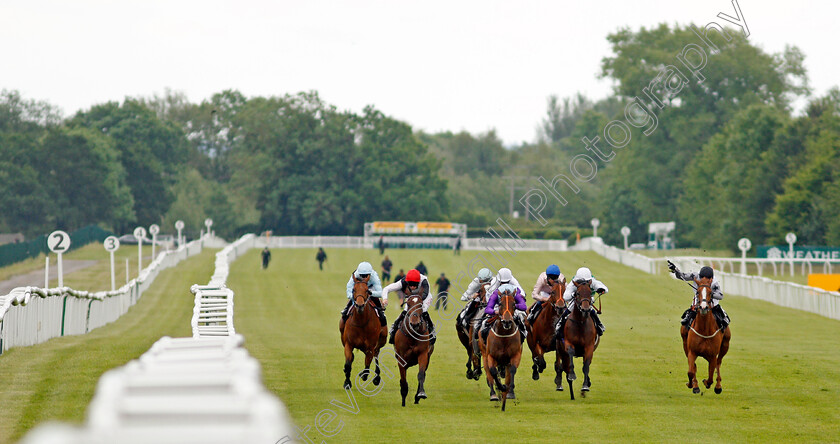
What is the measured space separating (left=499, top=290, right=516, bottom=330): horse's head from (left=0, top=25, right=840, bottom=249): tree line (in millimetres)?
60007

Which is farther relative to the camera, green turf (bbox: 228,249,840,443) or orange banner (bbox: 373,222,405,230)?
orange banner (bbox: 373,222,405,230)

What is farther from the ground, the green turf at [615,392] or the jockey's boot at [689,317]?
the jockey's boot at [689,317]

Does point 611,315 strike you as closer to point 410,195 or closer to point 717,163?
point 717,163

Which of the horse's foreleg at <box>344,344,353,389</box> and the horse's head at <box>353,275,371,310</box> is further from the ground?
the horse's head at <box>353,275,371,310</box>

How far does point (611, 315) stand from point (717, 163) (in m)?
50.5

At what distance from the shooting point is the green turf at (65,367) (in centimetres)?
1383

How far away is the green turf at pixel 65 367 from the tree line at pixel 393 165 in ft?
167

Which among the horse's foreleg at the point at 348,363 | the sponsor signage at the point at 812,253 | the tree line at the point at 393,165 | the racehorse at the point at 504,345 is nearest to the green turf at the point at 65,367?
the horse's foreleg at the point at 348,363

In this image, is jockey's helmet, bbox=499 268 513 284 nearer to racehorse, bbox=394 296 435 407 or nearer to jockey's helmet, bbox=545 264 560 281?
racehorse, bbox=394 296 435 407

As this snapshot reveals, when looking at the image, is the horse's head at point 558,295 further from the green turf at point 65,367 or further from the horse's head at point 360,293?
the green turf at point 65,367

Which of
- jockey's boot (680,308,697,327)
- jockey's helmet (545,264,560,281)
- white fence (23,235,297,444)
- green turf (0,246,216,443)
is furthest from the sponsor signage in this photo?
white fence (23,235,297,444)

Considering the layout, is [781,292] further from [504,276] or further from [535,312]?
[504,276]

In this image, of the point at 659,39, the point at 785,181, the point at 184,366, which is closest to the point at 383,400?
the point at 184,366

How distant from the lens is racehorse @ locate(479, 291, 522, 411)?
15172mm
